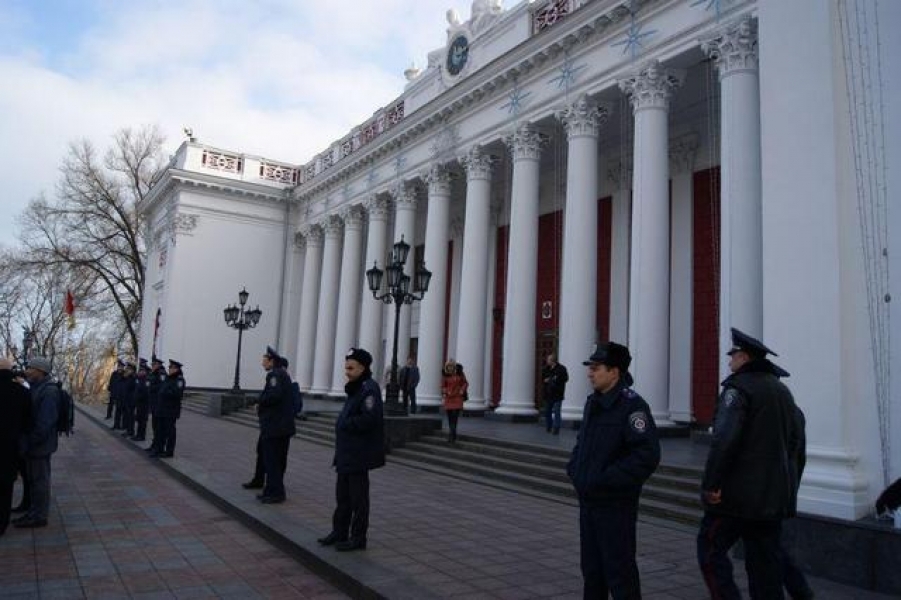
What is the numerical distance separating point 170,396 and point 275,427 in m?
4.57

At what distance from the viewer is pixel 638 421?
3.65 meters

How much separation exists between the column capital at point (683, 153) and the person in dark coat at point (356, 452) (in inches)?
543

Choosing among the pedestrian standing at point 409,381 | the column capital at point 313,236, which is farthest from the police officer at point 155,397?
the column capital at point 313,236

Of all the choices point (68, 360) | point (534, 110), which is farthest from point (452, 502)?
point (68, 360)

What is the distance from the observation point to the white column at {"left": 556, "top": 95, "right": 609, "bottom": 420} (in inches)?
586

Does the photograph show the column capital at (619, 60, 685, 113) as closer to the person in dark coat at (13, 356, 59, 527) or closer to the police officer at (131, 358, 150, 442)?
the police officer at (131, 358, 150, 442)

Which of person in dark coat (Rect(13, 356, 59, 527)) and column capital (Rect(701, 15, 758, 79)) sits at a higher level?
column capital (Rect(701, 15, 758, 79))

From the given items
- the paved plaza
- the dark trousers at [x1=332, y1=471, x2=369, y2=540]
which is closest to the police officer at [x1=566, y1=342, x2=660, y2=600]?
the paved plaza

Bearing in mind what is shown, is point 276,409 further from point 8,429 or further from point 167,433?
point 167,433

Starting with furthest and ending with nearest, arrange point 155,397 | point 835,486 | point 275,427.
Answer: point 155,397 < point 275,427 < point 835,486

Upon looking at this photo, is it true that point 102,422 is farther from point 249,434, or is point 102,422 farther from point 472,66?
point 472,66

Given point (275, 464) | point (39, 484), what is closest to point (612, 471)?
point (275, 464)

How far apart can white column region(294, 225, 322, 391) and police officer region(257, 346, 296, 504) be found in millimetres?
20939

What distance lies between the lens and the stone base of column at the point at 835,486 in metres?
5.61
